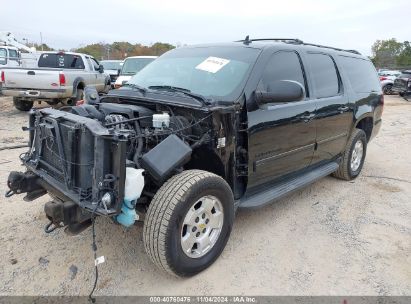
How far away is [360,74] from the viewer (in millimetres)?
5445

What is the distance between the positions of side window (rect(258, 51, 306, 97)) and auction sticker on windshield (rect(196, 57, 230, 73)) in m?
0.43

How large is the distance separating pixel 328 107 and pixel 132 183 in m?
2.82

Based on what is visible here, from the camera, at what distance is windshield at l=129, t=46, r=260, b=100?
11.3 feet

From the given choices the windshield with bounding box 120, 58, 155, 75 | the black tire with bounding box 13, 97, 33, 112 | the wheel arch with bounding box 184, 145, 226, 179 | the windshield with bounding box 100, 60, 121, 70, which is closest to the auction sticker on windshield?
the wheel arch with bounding box 184, 145, 226, 179

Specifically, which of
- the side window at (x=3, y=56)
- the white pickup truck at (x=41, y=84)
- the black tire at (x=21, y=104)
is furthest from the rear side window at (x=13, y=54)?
the white pickup truck at (x=41, y=84)

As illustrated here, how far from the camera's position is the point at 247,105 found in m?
3.34

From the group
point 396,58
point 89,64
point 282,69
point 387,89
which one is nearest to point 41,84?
point 89,64

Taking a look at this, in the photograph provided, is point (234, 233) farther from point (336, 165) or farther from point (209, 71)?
point (336, 165)

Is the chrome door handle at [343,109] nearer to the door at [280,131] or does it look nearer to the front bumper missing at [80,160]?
the door at [280,131]

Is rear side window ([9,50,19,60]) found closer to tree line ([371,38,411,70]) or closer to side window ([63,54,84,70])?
side window ([63,54,84,70])

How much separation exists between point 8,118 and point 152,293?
9.36 metres

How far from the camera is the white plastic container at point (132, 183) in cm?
261

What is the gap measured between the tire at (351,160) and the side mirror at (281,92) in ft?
7.64

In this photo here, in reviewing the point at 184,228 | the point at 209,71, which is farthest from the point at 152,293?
the point at 209,71
